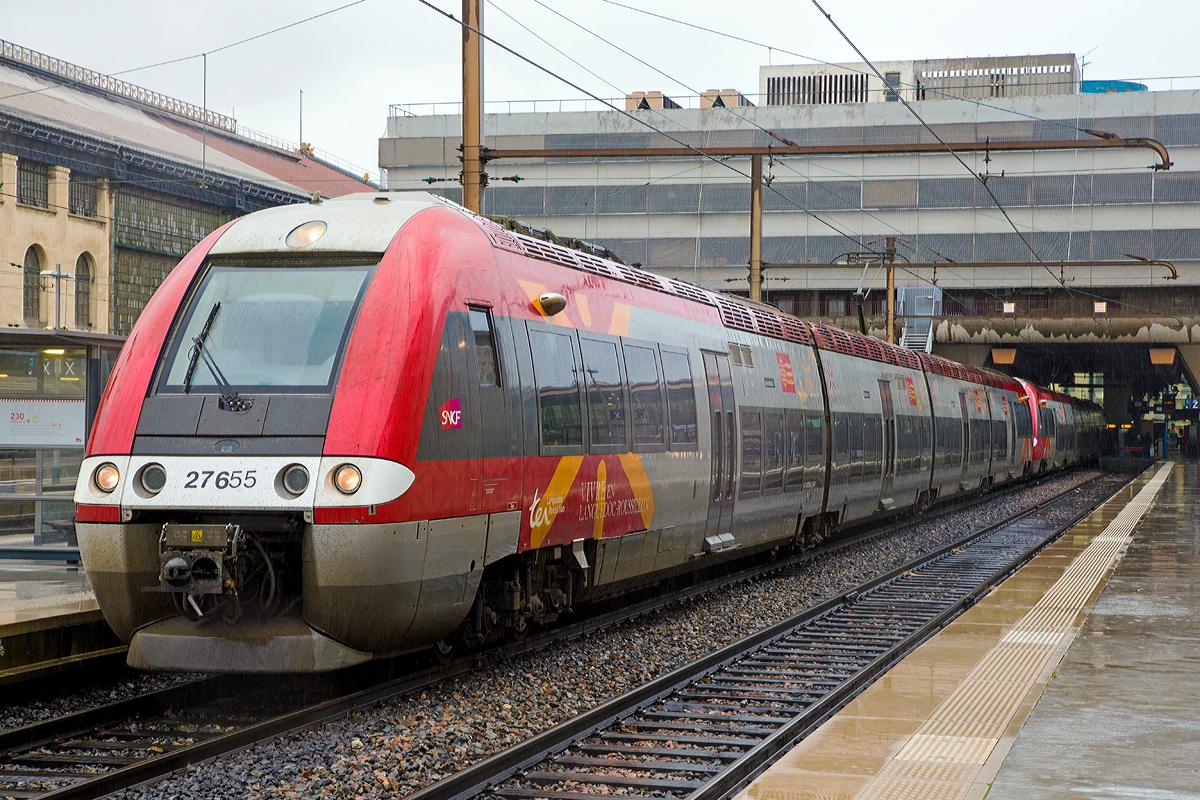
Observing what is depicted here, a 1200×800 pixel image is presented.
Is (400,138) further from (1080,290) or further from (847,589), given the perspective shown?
(847,589)

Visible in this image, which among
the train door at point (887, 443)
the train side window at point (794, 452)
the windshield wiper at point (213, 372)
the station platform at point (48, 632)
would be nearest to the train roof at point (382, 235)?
the windshield wiper at point (213, 372)

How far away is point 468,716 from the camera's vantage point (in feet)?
25.9

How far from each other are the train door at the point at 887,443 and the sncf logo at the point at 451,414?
14341 mm

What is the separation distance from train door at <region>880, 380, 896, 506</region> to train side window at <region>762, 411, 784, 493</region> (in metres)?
6.14

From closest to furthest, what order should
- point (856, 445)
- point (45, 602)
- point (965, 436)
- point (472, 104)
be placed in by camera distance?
point (45, 602) → point (472, 104) → point (856, 445) → point (965, 436)

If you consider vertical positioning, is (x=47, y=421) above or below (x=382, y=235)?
below

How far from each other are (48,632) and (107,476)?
62.7 inches

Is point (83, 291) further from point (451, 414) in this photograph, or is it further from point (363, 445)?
point (363, 445)

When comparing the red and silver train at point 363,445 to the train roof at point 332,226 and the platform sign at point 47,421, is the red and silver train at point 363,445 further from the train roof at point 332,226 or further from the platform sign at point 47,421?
the platform sign at point 47,421

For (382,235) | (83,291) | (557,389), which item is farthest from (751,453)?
(83,291)

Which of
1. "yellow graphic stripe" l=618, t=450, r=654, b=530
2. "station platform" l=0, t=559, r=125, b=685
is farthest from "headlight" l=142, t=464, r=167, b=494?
"yellow graphic stripe" l=618, t=450, r=654, b=530

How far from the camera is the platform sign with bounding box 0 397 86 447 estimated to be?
13.1 metres

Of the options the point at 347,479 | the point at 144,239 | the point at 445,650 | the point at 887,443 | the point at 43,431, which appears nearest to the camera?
the point at 347,479

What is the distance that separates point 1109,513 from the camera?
26.8 meters
